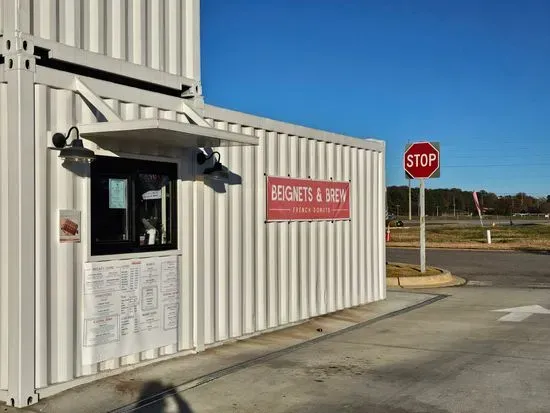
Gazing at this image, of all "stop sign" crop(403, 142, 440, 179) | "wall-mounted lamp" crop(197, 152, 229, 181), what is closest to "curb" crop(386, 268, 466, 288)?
"stop sign" crop(403, 142, 440, 179)

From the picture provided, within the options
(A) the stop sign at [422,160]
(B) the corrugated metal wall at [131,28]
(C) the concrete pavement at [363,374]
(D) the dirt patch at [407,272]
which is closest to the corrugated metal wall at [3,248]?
(C) the concrete pavement at [363,374]

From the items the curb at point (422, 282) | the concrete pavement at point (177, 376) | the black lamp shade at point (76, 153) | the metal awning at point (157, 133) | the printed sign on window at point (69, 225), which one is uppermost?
the metal awning at point (157, 133)

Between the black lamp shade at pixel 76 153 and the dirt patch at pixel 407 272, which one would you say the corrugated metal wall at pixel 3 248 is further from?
the dirt patch at pixel 407 272

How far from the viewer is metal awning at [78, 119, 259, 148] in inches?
238

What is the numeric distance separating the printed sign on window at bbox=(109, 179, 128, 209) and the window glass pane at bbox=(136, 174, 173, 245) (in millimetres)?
193

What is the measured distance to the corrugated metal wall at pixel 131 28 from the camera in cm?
636

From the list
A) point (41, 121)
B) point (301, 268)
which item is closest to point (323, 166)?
point (301, 268)

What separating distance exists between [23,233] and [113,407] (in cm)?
180

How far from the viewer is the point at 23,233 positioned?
5.80 meters

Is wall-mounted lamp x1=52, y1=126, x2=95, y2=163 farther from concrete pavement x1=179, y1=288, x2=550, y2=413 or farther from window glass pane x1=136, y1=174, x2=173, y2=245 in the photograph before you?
concrete pavement x1=179, y1=288, x2=550, y2=413

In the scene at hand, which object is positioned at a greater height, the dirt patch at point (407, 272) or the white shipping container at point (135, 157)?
the white shipping container at point (135, 157)

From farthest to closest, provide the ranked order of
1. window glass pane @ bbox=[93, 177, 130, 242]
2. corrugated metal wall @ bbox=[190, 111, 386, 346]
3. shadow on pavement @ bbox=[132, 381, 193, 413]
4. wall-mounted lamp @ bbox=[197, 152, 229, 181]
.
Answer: corrugated metal wall @ bbox=[190, 111, 386, 346], wall-mounted lamp @ bbox=[197, 152, 229, 181], window glass pane @ bbox=[93, 177, 130, 242], shadow on pavement @ bbox=[132, 381, 193, 413]

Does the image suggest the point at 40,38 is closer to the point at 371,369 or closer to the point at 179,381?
the point at 179,381

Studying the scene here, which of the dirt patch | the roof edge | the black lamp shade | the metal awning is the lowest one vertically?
the dirt patch
